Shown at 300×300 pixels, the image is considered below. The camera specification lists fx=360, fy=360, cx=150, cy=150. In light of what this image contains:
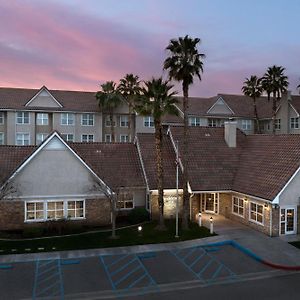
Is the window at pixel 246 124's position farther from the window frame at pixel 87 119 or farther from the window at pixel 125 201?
the window at pixel 125 201

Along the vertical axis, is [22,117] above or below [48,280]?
above

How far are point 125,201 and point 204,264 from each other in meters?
11.7

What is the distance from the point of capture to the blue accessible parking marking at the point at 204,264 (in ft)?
58.0

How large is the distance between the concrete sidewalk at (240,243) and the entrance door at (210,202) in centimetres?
510

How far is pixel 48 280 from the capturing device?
55.7ft

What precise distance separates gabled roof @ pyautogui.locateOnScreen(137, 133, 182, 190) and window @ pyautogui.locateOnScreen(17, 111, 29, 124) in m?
27.2

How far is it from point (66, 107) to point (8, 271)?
1517 inches

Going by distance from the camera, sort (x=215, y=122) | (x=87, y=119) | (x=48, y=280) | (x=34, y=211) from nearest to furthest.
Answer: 1. (x=48, y=280)
2. (x=34, y=211)
3. (x=87, y=119)
4. (x=215, y=122)

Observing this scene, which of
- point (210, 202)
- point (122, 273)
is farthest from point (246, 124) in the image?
point (122, 273)

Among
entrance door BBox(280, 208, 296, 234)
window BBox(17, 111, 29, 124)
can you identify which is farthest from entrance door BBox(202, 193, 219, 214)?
window BBox(17, 111, 29, 124)

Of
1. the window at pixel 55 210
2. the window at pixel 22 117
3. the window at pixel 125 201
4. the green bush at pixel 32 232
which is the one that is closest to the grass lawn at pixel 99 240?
the green bush at pixel 32 232

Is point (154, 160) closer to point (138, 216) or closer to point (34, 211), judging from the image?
point (138, 216)

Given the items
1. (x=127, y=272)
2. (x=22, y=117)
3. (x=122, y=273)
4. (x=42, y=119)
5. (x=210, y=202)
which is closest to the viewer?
(x=122, y=273)

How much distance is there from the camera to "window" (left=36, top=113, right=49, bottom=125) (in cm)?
5388
